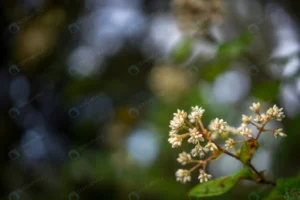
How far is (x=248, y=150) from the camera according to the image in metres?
1.44

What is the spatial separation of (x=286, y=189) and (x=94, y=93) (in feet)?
15.8

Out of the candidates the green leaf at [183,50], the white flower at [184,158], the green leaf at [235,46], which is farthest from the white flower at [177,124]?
the green leaf at [183,50]

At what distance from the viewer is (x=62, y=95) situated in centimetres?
593

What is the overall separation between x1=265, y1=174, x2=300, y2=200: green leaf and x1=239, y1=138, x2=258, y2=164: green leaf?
0.15 meters

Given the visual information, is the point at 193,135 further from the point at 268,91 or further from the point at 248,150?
the point at 268,91

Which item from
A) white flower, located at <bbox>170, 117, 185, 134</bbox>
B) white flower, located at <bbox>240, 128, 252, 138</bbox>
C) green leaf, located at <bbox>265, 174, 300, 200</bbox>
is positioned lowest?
green leaf, located at <bbox>265, 174, 300, 200</bbox>

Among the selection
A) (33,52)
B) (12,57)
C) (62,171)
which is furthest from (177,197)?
(12,57)

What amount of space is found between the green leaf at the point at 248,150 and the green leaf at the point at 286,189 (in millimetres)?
153

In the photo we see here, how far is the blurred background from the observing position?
4871 mm

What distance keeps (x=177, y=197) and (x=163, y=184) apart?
0.86 feet

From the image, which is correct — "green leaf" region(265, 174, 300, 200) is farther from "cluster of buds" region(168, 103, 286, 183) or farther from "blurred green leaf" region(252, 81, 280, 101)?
"blurred green leaf" region(252, 81, 280, 101)

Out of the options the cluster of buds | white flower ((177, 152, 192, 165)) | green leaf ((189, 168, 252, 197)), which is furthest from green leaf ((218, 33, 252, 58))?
green leaf ((189, 168, 252, 197))

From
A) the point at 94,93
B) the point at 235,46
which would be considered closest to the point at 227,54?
the point at 235,46

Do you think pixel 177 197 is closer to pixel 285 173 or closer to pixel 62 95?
pixel 285 173
